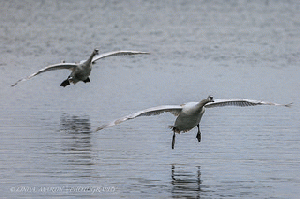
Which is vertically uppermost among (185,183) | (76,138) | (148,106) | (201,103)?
(201,103)

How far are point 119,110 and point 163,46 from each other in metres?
18.0

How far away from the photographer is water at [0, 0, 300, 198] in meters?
17.6

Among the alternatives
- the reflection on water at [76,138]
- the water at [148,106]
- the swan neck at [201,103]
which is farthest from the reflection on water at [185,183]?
the reflection on water at [76,138]

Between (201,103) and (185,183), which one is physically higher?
(201,103)

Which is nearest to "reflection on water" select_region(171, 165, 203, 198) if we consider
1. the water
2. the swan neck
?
the water

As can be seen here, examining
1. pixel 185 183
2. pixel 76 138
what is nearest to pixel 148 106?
pixel 76 138

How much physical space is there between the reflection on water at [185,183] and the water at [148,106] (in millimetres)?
19

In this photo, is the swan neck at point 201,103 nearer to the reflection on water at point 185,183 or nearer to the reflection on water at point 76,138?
the reflection on water at point 185,183

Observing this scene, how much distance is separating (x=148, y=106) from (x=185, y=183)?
34.9 ft

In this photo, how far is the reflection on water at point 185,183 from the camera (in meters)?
16.6

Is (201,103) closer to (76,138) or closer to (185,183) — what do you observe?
(185,183)

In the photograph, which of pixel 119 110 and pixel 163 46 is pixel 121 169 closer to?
pixel 119 110

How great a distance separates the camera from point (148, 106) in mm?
28000

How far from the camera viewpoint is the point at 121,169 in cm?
1864
